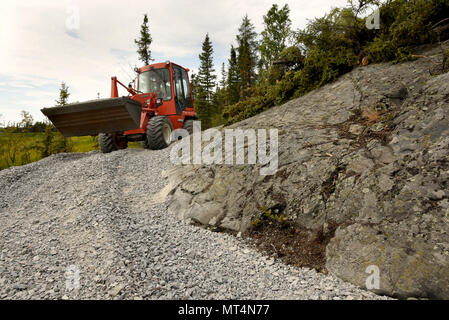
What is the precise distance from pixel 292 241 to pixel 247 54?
29.9 m

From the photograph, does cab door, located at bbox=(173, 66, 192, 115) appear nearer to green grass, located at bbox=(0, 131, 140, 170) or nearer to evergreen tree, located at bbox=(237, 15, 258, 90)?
green grass, located at bbox=(0, 131, 140, 170)

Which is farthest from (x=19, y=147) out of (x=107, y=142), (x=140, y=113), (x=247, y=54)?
(x=247, y=54)

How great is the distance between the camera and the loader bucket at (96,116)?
721cm

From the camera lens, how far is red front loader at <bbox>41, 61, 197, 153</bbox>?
734 centimetres

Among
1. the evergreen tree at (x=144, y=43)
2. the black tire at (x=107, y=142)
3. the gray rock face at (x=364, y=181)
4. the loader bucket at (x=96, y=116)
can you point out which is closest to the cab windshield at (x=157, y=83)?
the loader bucket at (x=96, y=116)

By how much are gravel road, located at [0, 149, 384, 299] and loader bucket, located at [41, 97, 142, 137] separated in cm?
256

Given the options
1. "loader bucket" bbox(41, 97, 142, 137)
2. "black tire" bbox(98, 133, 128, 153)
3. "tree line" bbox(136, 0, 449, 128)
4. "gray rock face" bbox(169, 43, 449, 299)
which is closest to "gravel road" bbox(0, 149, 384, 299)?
"gray rock face" bbox(169, 43, 449, 299)

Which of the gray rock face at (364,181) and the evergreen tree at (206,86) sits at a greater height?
the evergreen tree at (206,86)

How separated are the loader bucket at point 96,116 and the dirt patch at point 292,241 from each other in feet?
18.4

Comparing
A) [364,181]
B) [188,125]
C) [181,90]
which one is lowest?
[364,181]

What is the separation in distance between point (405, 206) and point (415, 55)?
415cm

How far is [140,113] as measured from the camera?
26.7 feet

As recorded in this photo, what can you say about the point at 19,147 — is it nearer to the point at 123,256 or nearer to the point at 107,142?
the point at 107,142

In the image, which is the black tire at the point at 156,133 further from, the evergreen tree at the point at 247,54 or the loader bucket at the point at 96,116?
the evergreen tree at the point at 247,54
